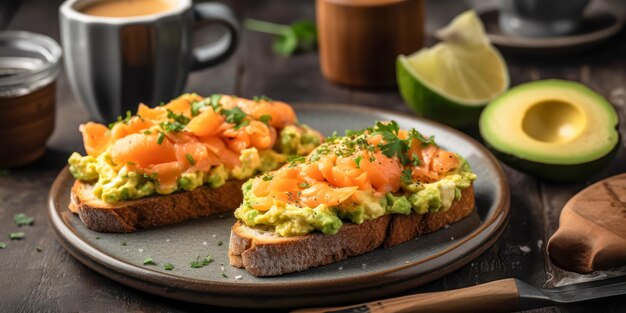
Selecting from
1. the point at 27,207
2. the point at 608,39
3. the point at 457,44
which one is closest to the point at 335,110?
the point at 457,44

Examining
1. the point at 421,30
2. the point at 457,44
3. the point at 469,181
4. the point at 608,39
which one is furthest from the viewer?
the point at 608,39

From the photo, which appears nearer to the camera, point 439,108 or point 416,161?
point 416,161

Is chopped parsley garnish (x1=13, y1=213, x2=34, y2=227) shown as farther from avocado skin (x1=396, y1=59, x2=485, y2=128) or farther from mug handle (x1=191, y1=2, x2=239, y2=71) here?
avocado skin (x1=396, y1=59, x2=485, y2=128)

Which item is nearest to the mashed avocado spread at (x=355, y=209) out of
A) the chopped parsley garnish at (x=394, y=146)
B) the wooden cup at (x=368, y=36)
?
the chopped parsley garnish at (x=394, y=146)

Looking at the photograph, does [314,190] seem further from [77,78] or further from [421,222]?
[77,78]

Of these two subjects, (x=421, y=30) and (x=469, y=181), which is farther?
(x=421, y=30)

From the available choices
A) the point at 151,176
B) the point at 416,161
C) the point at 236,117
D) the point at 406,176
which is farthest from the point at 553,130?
the point at 151,176

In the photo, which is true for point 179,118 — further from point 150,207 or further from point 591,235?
point 591,235
